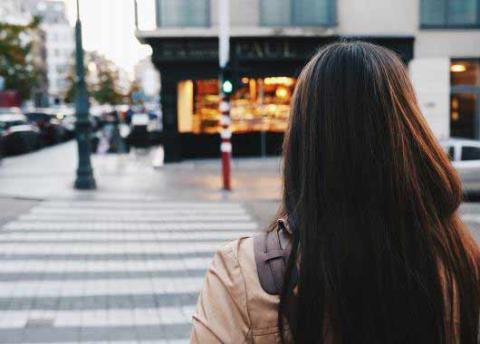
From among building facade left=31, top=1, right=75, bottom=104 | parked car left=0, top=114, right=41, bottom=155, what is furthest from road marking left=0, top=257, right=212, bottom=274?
building facade left=31, top=1, right=75, bottom=104

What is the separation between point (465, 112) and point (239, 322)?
77.1 ft

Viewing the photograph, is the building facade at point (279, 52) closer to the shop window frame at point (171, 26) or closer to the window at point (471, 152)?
the shop window frame at point (171, 26)

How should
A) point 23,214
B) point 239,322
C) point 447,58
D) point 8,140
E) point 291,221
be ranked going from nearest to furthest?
1. point 239,322
2. point 291,221
3. point 23,214
4. point 447,58
5. point 8,140

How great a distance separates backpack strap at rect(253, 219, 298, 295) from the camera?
144 centimetres

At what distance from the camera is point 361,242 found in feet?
4.85

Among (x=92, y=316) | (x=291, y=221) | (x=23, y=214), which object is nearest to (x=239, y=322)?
(x=291, y=221)

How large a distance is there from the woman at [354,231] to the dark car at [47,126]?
3507 cm

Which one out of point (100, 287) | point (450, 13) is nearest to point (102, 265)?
point (100, 287)

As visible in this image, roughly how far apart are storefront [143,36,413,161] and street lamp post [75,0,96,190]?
5307 millimetres

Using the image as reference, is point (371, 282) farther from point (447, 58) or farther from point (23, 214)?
point (447, 58)

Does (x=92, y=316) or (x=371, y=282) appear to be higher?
(x=371, y=282)

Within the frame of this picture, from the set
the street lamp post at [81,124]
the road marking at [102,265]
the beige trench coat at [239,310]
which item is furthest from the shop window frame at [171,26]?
the beige trench coat at [239,310]

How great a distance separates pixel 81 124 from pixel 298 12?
8839mm

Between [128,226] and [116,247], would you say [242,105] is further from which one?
[116,247]
